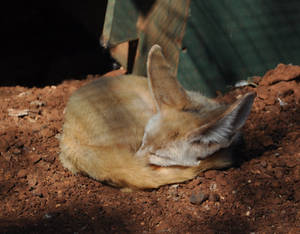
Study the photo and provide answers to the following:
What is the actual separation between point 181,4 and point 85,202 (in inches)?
90.0

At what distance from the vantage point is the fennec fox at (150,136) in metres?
3.26

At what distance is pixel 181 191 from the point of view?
130 inches

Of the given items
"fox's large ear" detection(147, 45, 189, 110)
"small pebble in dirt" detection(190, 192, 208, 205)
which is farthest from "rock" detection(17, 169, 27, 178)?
"small pebble in dirt" detection(190, 192, 208, 205)

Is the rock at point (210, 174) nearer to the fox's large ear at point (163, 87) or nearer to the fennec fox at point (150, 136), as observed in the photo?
the fennec fox at point (150, 136)

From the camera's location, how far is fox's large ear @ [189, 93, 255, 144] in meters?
2.87

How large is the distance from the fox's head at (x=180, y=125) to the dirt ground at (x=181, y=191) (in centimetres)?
27

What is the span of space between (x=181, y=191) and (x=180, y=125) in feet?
1.86

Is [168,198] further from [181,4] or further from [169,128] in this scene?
[181,4]

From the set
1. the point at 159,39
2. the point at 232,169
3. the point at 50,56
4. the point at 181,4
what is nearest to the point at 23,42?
the point at 50,56

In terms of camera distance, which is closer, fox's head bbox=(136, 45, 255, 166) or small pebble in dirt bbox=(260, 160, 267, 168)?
fox's head bbox=(136, 45, 255, 166)

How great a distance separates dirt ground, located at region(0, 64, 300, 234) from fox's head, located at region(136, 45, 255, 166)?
27 centimetres

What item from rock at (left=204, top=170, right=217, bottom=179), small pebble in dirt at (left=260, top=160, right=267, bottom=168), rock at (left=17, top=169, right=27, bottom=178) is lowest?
rock at (left=17, top=169, right=27, bottom=178)

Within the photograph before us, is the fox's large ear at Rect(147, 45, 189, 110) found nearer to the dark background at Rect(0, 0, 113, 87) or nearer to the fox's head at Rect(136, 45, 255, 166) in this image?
the fox's head at Rect(136, 45, 255, 166)

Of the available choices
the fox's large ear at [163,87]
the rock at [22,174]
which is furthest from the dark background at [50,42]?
the fox's large ear at [163,87]
